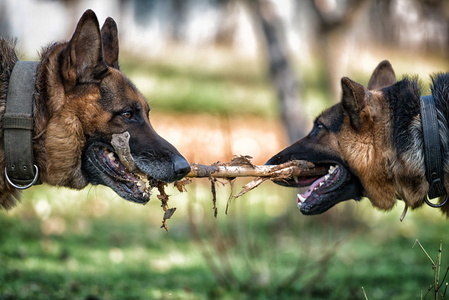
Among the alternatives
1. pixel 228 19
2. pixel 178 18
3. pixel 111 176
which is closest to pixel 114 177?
pixel 111 176

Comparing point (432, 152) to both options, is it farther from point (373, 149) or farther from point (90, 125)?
point (90, 125)

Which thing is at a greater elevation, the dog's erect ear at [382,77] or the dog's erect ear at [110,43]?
the dog's erect ear at [110,43]

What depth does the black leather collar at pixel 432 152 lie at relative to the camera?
12.5 ft

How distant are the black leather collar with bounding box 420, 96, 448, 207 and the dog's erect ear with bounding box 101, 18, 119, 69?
Result: 2.53 meters

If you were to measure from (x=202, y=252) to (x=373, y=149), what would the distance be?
316 cm

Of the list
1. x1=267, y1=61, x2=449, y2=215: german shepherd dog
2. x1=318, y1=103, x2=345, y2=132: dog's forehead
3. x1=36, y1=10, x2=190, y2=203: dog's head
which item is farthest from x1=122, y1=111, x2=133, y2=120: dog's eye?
x1=318, y1=103, x2=345, y2=132: dog's forehead

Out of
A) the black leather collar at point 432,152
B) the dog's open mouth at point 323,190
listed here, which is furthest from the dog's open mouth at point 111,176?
the black leather collar at point 432,152

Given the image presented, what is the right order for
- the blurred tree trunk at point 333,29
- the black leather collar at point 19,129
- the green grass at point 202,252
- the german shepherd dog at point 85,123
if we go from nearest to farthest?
the black leather collar at point 19,129, the german shepherd dog at point 85,123, the green grass at point 202,252, the blurred tree trunk at point 333,29

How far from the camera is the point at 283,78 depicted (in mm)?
8859

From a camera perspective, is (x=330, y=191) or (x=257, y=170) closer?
(x=257, y=170)

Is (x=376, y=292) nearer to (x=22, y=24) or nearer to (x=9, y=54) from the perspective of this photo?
(x=9, y=54)

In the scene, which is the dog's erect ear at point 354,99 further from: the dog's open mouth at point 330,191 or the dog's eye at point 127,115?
the dog's eye at point 127,115

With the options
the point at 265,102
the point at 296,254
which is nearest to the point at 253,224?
the point at 296,254

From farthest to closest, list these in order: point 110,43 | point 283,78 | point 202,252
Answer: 1. point 283,78
2. point 202,252
3. point 110,43
